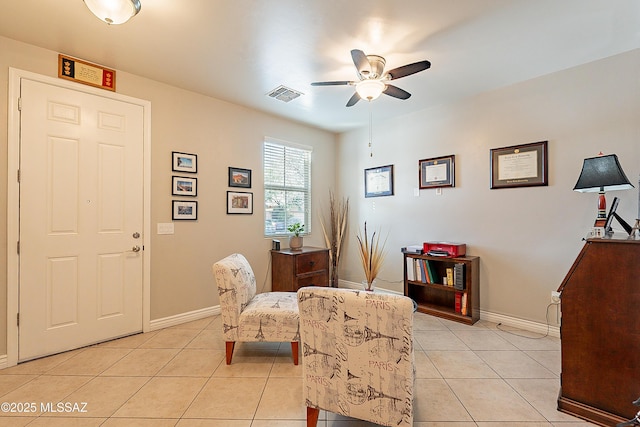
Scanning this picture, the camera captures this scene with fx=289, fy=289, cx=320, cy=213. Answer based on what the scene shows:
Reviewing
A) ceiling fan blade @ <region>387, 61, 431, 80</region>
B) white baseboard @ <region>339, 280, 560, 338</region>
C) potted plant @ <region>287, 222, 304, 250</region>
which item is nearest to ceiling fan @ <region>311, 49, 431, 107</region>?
ceiling fan blade @ <region>387, 61, 431, 80</region>

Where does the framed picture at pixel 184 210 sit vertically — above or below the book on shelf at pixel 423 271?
above

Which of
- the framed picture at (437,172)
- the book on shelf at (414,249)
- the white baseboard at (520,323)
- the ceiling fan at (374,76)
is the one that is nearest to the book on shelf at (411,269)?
the book on shelf at (414,249)

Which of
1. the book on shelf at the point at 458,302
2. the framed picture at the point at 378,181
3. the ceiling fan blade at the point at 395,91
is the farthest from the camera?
the framed picture at the point at 378,181

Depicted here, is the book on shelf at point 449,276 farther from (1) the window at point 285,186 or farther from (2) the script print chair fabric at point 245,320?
(1) the window at point 285,186

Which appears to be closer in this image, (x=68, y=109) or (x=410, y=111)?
(x=68, y=109)

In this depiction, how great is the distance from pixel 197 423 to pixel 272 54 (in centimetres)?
272

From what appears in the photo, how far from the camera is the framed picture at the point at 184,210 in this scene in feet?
10.4

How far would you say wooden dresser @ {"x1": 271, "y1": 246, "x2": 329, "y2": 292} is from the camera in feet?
11.9

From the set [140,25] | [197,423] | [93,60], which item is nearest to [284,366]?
[197,423]

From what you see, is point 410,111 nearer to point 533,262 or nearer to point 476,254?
point 476,254

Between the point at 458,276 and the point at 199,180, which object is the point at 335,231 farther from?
the point at 199,180

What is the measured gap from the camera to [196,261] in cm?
333

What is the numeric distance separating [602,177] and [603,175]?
0.02 m

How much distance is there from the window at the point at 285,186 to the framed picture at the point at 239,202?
0.26 m
